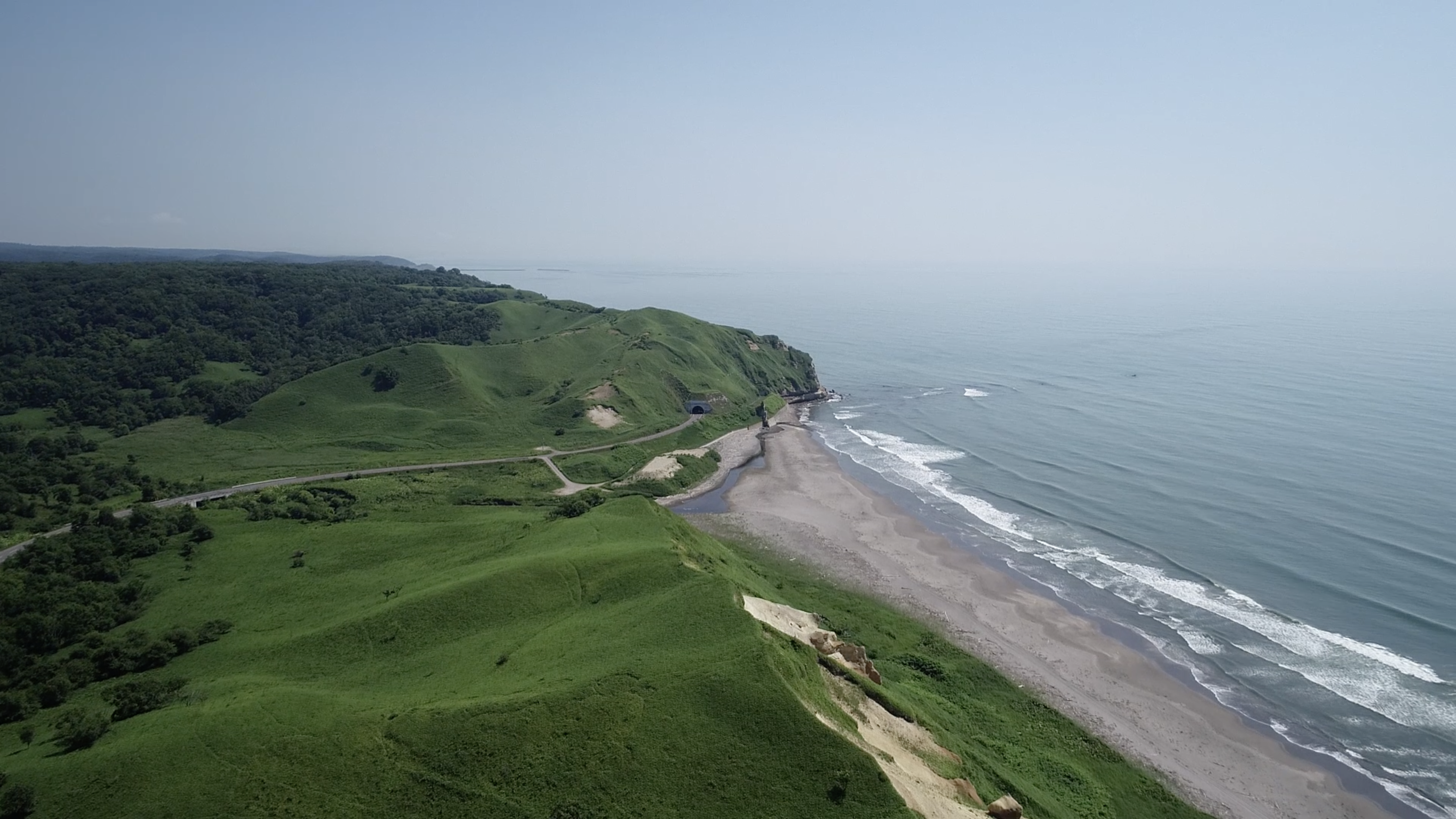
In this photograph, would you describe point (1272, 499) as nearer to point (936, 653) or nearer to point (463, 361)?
point (936, 653)

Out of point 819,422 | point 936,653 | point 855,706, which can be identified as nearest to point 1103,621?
point 936,653

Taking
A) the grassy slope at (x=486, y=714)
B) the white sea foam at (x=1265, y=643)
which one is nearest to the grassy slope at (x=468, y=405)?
the grassy slope at (x=486, y=714)

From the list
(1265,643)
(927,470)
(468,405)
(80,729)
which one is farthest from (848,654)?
(468,405)

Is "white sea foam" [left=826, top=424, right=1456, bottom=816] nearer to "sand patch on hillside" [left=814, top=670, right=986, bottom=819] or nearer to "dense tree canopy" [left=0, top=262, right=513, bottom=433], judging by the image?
"sand patch on hillside" [left=814, top=670, right=986, bottom=819]

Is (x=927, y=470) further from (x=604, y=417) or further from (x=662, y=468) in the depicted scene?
(x=604, y=417)

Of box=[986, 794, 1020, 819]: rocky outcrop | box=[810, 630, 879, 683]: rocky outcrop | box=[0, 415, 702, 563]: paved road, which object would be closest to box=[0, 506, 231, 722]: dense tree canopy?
box=[0, 415, 702, 563]: paved road
